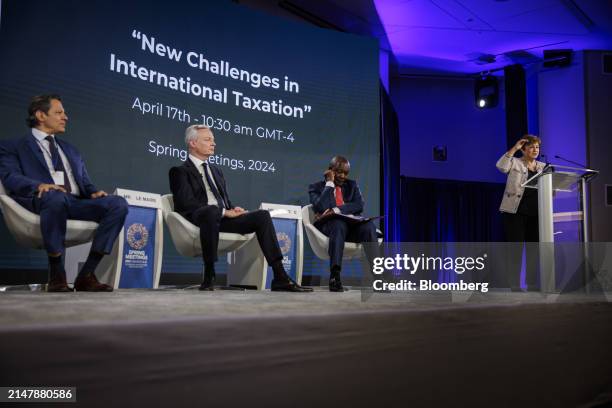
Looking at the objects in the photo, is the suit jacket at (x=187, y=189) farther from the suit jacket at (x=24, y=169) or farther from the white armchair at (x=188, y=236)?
the suit jacket at (x=24, y=169)

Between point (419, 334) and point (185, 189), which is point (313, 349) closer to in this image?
point (419, 334)

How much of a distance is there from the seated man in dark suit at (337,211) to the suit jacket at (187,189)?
2.84 feet

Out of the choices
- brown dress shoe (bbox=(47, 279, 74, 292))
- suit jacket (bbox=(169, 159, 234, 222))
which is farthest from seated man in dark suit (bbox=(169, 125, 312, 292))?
brown dress shoe (bbox=(47, 279, 74, 292))

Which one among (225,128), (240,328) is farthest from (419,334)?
(225,128)

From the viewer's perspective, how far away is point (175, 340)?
80cm

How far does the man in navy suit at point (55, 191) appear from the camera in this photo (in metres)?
2.86

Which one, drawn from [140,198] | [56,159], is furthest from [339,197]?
[56,159]

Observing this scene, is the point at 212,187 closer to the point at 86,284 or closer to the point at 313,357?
the point at 86,284

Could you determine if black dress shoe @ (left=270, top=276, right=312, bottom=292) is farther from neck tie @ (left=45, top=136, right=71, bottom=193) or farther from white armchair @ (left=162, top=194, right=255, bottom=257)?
neck tie @ (left=45, top=136, right=71, bottom=193)

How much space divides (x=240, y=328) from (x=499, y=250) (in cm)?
447

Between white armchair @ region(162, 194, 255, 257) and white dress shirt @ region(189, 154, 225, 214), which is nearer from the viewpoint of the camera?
white armchair @ region(162, 194, 255, 257)

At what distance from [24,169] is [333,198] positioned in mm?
2197

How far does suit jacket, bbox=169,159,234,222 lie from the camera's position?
3.71 m

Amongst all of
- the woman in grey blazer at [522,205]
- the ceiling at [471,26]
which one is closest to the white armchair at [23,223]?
the woman in grey blazer at [522,205]
